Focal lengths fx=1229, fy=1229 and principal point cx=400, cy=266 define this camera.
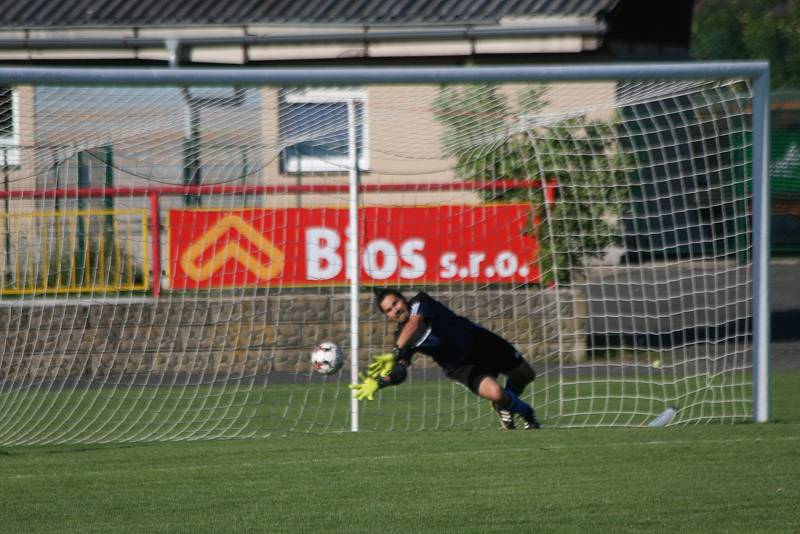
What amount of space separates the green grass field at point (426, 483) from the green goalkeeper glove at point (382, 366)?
448mm

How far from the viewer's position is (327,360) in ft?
31.6

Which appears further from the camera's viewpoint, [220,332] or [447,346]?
[220,332]

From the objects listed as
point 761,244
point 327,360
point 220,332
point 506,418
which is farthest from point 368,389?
point 220,332

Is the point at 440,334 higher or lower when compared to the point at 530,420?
higher

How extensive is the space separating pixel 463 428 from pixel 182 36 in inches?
416

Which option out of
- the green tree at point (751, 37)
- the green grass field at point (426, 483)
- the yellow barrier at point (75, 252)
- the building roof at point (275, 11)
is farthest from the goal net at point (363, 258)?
the green tree at point (751, 37)

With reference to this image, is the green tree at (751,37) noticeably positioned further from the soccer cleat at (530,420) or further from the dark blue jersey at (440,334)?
the soccer cleat at (530,420)

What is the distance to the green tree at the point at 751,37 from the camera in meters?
37.0

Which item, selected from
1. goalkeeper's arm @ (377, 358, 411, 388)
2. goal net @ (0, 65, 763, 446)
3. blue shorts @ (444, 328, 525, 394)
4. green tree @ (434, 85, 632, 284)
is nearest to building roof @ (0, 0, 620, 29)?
goal net @ (0, 65, 763, 446)

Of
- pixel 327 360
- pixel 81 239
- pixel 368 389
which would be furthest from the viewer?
pixel 81 239

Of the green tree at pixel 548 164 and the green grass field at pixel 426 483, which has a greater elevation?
the green tree at pixel 548 164

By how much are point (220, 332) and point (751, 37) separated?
103 ft

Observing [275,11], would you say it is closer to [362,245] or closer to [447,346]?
[362,245]

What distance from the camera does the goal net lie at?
10047 mm
